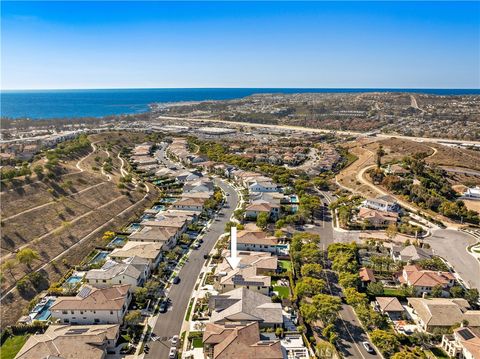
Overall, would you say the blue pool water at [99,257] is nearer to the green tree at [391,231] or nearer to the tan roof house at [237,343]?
the tan roof house at [237,343]

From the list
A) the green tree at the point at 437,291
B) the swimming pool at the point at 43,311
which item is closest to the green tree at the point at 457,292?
the green tree at the point at 437,291

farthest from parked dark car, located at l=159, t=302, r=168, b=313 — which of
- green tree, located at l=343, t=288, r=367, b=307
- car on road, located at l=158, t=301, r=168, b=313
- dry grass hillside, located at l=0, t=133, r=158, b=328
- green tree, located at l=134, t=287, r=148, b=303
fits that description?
green tree, located at l=343, t=288, r=367, b=307

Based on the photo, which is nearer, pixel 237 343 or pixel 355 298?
pixel 237 343

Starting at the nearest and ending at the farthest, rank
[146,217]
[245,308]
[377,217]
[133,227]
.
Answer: [245,308] → [133,227] → [377,217] → [146,217]

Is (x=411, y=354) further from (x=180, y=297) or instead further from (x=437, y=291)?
(x=180, y=297)

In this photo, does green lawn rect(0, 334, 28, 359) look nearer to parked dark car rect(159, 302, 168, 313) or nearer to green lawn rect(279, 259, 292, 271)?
parked dark car rect(159, 302, 168, 313)

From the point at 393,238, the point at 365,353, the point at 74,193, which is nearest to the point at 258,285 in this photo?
the point at 365,353

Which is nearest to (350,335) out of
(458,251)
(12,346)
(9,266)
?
(458,251)
